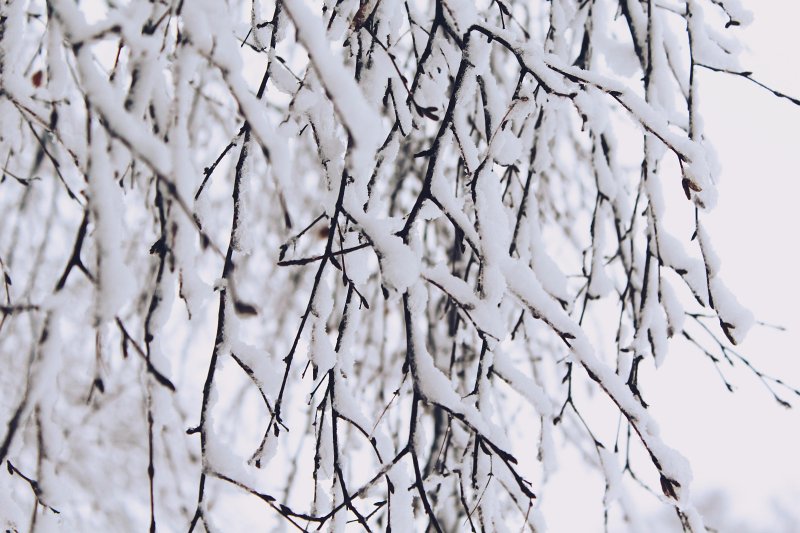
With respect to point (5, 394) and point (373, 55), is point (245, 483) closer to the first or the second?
point (373, 55)

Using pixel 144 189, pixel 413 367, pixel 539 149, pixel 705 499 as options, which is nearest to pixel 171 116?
pixel 413 367

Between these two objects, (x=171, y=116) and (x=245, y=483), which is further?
(x=245, y=483)

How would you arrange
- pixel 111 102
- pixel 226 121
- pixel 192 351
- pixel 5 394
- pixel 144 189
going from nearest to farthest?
pixel 111 102
pixel 144 189
pixel 226 121
pixel 192 351
pixel 5 394

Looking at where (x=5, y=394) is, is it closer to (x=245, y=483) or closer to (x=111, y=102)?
(x=245, y=483)

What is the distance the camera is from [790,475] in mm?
15742

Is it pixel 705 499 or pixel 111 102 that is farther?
pixel 705 499

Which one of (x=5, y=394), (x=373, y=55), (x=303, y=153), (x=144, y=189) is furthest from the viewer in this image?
(x=5, y=394)

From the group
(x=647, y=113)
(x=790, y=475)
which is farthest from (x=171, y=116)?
(x=790, y=475)

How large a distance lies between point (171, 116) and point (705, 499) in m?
17.0

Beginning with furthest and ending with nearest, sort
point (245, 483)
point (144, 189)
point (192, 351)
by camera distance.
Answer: point (192, 351) < point (144, 189) < point (245, 483)

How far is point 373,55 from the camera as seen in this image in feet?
2.96

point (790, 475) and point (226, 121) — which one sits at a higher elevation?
point (790, 475)

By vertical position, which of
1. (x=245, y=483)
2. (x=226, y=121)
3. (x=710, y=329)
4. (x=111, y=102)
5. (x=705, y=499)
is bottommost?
(x=245, y=483)

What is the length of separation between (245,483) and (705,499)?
1666 cm
